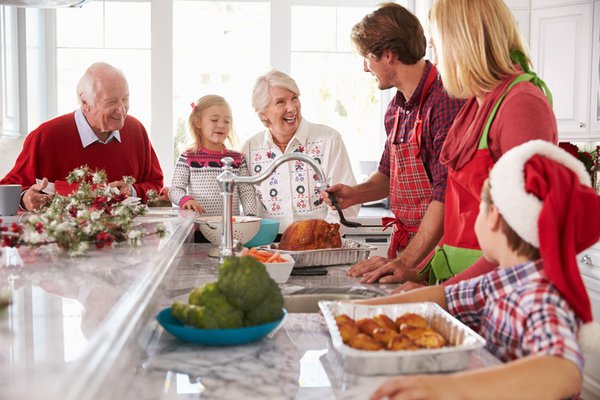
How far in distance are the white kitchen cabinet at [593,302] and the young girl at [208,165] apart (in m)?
1.84

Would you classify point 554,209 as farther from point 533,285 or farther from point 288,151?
point 288,151

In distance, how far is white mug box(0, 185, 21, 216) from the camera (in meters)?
2.30

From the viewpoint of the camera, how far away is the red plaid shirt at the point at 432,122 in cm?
222

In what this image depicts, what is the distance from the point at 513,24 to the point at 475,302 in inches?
30.9

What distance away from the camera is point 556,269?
3.78 ft

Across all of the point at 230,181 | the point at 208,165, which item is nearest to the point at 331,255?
the point at 230,181

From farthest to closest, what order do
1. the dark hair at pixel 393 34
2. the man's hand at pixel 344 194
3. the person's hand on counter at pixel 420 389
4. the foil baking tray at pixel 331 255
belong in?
1. the man's hand at pixel 344 194
2. the dark hair at pixel 393 34
3. the foil baking tray at pixel 331 255
4. the person's hand on counter at pixel 420 389

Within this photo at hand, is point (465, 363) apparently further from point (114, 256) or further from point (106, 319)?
point (114, 256)

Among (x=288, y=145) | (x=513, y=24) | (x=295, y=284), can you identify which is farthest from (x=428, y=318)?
(x=288, y=145)

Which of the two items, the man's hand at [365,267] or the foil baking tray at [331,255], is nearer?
the man's hand at [365,267]

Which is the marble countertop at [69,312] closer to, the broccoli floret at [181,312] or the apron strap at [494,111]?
the broccoli floret at [181,312]

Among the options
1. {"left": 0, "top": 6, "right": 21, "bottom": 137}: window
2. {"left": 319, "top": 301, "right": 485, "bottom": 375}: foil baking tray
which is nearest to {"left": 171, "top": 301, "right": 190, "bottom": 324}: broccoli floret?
{"left": 319, "top": 301, "right": 485, "bottom": 375}: foil baking tray

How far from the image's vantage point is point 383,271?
203 centimetres

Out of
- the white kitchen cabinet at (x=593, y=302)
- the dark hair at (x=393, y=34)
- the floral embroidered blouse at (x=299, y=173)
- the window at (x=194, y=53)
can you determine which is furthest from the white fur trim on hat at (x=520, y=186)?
the window at (x=194, y=53)
